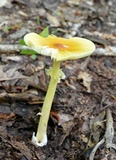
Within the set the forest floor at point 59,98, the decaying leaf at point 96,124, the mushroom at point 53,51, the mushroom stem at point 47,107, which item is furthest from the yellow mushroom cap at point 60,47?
the decaying leaf at point 96,124

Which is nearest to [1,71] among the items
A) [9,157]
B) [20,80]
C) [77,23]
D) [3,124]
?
[20,80]

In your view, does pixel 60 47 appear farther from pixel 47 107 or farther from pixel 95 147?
pixel 95 147

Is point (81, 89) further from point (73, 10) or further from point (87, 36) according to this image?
point (73, 10)

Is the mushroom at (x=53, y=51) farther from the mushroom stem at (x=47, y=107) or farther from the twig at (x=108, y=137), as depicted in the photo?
the twig at (x=108, y=137)

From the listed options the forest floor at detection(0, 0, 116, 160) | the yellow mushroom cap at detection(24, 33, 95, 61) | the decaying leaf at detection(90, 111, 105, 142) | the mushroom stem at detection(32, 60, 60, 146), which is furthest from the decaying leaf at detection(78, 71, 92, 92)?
the yellow mushroom cap at detection(24, 33, 95, 61)

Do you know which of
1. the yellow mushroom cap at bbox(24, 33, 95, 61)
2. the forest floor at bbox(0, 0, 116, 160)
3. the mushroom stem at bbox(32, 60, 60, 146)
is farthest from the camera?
the forest floor at bbox(0, 0, 116, 160)

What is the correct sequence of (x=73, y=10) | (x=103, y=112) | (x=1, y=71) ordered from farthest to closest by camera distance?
(x=73, y=10), (x=1, y=71), (x=103, y=112)

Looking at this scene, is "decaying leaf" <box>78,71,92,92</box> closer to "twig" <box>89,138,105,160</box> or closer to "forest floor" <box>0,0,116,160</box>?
"forest floor" <box>0,0,116,160</box>
